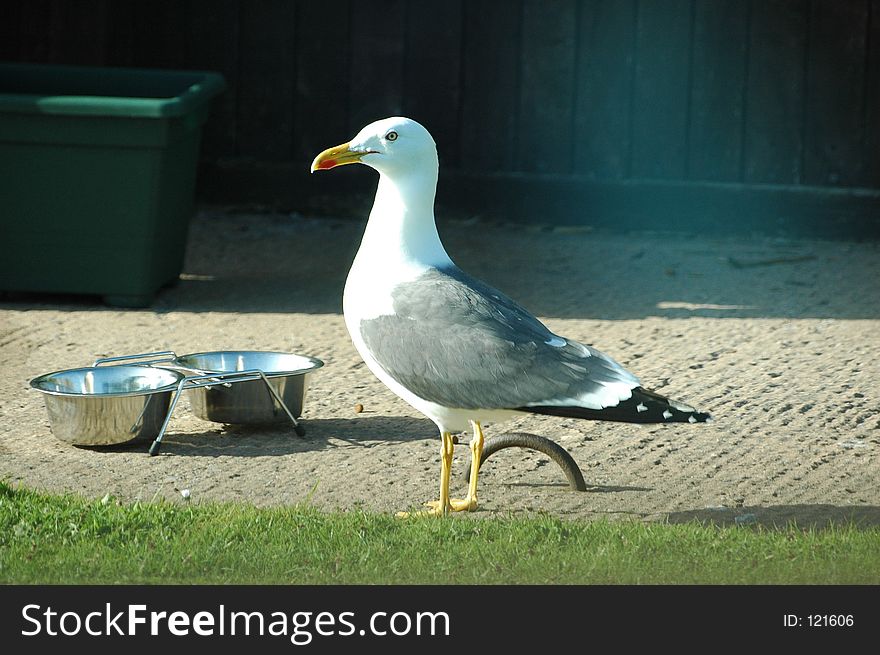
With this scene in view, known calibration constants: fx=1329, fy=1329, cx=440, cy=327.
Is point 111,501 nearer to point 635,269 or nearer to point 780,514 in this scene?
point 780,514

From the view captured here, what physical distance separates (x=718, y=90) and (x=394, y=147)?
571 cm

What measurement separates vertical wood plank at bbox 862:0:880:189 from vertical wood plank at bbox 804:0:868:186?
0.04 m

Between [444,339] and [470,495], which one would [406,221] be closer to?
[444,339]

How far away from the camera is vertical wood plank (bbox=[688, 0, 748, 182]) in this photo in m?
9.41

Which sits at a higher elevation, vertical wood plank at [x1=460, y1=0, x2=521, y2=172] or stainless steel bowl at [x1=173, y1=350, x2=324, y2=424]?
vertical wood plank at [x1=460, y1=0, x2=521, y2=172]

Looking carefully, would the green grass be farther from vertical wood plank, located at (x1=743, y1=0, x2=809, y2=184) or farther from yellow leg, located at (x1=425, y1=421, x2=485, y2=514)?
vertical wood plank, located at (x1=743, y1=0, x2=809, y2=184)

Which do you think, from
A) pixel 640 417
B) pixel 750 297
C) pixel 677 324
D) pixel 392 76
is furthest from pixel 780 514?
pixel 392 76

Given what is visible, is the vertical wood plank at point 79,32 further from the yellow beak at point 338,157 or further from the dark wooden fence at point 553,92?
the yellow beak at point 338,157

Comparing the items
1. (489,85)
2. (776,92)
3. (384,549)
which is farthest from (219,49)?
(384,549)

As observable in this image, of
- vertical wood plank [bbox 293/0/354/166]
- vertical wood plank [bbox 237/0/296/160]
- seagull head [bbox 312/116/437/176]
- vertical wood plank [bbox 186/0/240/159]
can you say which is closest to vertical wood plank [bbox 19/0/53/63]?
vertical wood plank [bbox 186/0/240/159]

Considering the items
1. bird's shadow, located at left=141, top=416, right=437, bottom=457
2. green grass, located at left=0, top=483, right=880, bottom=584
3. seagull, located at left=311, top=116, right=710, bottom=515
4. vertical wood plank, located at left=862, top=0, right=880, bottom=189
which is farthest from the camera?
vertical wood plank, located at left=862, top=0, right=880, bottom=189

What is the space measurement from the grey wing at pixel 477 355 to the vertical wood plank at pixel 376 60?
5.89m

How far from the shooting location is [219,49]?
10.1m

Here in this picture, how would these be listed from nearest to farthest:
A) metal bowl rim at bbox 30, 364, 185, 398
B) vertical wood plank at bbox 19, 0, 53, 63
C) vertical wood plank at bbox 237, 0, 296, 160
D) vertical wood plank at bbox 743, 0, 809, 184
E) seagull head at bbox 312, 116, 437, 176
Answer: seagull head at bbox 312, 116, 437, 176, metal bowl rim at bbox 30, 364, 185, 398, vertical wood plank at bbox 743, 0, 809, 184, vertical wood plank at bbox 19, 0, 53, 63, vertical wood plank at bbox 237, 0, 296, 160
